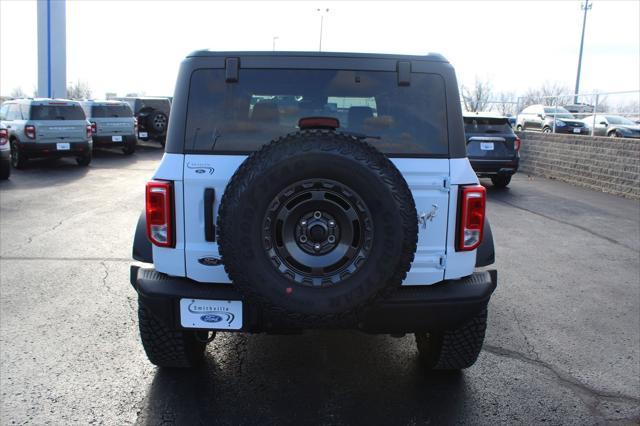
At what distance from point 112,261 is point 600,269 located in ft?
18.0

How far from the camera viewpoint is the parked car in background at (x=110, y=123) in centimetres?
1925

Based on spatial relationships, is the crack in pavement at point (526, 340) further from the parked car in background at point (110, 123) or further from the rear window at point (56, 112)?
the parked car in background at point (110, 123)

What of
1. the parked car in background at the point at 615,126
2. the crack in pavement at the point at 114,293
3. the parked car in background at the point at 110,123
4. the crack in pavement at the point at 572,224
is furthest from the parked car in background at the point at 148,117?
the crack in pavement at the point at 114,293

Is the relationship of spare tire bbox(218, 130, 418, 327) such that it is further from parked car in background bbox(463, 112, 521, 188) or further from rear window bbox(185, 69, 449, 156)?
parked car in background bbox(463, 112, 521, 188)

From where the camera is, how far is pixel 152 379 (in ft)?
12.2

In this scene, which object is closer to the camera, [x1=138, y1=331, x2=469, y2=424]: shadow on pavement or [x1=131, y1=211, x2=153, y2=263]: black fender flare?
[x1=138, y1=331, x2=469, y2=424]: shadow on pavement

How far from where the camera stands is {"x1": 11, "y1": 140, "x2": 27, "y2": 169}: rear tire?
595 inches

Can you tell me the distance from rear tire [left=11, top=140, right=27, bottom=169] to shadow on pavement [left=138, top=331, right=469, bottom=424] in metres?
12.9

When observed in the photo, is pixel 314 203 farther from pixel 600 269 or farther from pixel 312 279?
pixel 600 269

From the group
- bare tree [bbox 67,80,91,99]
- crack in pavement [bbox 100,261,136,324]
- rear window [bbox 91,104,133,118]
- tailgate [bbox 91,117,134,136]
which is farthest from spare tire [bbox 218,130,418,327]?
bare tree [bbox 67,80,91,99]

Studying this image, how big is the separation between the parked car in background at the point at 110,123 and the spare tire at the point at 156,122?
351 centimetres

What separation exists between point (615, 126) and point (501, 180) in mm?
10309

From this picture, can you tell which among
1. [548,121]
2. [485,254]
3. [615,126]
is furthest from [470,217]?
[548,121]

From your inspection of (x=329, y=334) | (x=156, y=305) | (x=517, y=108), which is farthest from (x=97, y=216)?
(x=517, y=108)
